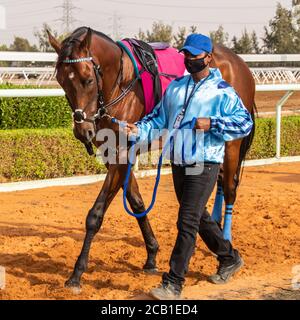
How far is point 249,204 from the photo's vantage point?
7996 mm

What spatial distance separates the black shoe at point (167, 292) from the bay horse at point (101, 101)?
0.76 m

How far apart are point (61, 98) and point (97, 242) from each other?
4.37 metres

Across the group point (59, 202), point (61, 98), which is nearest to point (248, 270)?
point (59, 202)

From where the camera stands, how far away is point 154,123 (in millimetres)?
4645

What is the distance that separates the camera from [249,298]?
452cm

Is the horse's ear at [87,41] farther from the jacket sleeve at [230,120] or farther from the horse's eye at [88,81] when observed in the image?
the jacket sleeve at [230,120]

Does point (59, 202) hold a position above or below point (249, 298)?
below

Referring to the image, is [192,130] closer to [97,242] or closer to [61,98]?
[97,242]

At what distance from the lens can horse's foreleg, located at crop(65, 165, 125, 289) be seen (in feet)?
16.6

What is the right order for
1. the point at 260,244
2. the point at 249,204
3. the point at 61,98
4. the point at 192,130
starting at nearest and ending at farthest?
the point at 192,130 → the point at 260,244 → the point at 249,204 → the point at 61,98

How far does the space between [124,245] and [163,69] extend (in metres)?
1.73

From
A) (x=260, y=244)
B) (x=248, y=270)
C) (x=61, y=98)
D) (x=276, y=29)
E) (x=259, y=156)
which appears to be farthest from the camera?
(x=276, y=29)

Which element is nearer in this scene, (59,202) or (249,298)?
(249,298)

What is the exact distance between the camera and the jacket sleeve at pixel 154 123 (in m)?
4.58
